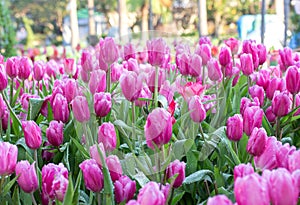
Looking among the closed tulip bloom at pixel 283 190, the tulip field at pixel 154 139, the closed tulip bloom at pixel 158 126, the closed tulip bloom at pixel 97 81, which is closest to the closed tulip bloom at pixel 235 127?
the tulip field at pixel 154 139

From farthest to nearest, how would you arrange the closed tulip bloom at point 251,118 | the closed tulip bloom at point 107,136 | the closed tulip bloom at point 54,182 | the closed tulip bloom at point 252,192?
the closed tulip bloom at point 251,118 → the closed tulip bloom at point 107,136 → the closed tulip bloom at point 54,182 → the closed tulip bloom at point 252,192

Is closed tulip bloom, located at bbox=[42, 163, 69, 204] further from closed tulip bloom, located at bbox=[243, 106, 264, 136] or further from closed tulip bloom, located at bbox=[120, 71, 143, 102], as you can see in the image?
closed tulip bloom, located at bbox=[243, 106, 264, 136]

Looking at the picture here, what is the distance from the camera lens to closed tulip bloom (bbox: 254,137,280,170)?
0.87 m

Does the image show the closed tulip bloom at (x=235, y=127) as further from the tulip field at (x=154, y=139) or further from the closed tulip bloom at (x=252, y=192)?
the closed tulip bloom at (x=252, y=192)

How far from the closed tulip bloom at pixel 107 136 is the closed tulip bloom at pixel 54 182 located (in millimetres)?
115

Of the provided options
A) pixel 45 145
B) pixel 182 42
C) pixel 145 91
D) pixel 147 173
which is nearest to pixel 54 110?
pixel 45 145

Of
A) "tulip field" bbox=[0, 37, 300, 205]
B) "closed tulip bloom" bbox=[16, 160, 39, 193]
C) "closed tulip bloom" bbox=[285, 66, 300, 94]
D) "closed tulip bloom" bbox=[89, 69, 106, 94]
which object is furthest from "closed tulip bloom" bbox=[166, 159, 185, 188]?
"closed tulip bloom" bbox=[285, 66, 300, 94]

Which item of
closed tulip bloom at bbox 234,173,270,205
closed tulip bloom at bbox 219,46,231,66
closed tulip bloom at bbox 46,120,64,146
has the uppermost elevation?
closed tulip bloom at bbox 219,46,231,66

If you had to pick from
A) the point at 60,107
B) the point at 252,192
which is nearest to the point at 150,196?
the point at 252,192

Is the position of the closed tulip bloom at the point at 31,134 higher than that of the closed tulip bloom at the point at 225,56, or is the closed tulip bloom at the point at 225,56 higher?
the closed tulip bloom at the point at 225,56

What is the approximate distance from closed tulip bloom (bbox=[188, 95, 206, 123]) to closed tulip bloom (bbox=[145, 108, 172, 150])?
0.66 ft

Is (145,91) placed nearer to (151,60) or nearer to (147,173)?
(151,60)

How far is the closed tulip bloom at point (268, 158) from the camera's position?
0.87 meters

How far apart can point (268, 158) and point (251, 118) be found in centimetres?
19
